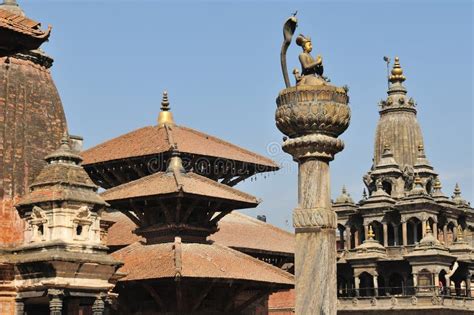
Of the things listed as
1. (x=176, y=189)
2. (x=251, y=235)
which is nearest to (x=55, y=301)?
(x=176, y=189)

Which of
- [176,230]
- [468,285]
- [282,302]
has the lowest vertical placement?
[282,302]

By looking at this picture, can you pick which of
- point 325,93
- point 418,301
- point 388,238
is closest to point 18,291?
point 325,93

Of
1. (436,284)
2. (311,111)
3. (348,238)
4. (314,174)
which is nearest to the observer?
(311,111)

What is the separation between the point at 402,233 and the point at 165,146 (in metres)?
24.7

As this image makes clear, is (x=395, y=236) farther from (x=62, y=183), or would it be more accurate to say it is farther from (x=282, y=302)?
(x=62, y=183)

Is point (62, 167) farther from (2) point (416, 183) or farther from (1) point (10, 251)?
(2) point (416, 183)

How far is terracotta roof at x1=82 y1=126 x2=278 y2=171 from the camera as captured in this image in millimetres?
40688

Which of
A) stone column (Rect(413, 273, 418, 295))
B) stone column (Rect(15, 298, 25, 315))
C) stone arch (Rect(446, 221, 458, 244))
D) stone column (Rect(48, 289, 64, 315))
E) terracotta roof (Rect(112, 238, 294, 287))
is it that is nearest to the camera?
stone column (Rect(48, 289, 64, 315))

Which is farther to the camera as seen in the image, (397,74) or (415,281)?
(397,74)

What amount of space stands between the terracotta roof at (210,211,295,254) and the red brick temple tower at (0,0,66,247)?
9.45 m

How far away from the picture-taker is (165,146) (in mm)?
40062

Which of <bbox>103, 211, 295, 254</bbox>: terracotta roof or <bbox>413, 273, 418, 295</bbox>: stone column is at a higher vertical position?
<bbox>103, 211, 295, 254</bbox>: terracotta roof

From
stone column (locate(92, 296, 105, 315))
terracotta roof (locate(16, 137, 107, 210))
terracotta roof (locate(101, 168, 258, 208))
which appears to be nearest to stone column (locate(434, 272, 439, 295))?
terracotta roof (locate(101, 168, 258, 208))

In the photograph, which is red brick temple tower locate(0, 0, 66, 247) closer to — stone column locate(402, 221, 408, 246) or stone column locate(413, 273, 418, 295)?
stone column locate(413, 273, 418, 295)
